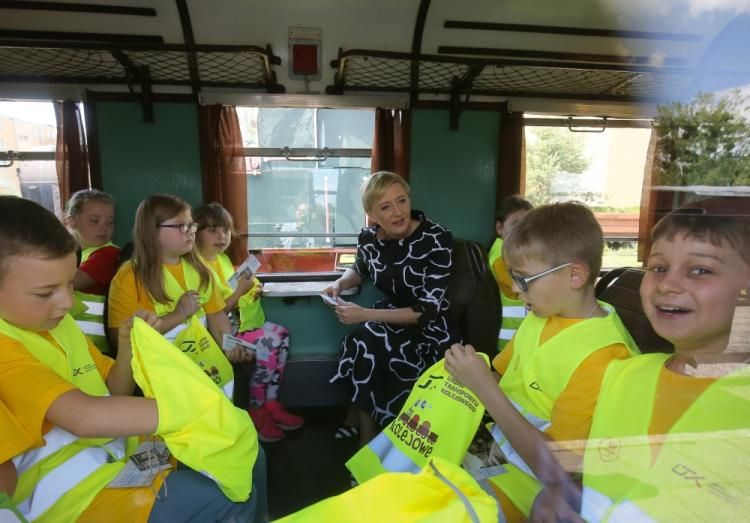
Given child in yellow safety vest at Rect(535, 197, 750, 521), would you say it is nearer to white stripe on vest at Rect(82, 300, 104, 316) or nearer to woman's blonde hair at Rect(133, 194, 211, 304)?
woman's blonde hair at Rect(133, 194, 211, 304)

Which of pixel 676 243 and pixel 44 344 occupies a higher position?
pixel 676 243

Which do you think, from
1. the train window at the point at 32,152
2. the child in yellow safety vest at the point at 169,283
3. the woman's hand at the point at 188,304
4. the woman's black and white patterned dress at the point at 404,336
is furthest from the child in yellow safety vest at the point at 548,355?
the train window at the point at 32,152

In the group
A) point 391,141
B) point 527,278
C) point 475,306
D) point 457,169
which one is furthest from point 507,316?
point 391,141

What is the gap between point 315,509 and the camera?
2.74 ft

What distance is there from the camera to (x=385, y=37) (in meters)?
2.89

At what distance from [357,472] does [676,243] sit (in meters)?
1.22

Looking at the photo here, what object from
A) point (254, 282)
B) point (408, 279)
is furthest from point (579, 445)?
point (254, 282)

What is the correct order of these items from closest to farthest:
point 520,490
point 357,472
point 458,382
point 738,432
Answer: point 738,432 < point 520,490 < point 458,382 < point 357,472

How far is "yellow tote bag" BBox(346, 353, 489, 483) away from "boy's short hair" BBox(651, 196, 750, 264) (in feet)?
2.60

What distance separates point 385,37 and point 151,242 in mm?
1966

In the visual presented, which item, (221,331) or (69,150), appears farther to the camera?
(69,150)

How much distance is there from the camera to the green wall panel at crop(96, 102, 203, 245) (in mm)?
3023

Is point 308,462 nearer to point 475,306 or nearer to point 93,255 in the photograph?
point 475,306

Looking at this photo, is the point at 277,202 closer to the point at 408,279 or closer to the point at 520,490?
the point at 408,279
